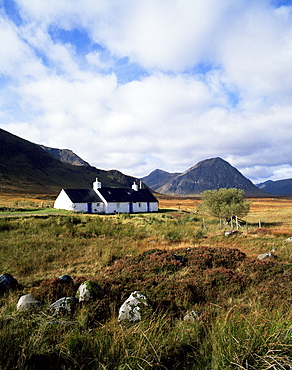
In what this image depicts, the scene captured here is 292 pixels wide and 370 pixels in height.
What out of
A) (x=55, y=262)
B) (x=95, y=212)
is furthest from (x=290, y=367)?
(x=95, y=212)

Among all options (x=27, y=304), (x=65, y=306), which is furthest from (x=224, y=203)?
(x=27, y=304)

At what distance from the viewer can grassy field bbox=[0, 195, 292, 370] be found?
2.79 meters

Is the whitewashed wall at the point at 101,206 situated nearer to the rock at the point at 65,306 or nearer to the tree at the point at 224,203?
the tree at the point at 224,203

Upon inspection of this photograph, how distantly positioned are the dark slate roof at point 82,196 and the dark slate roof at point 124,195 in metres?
1.72

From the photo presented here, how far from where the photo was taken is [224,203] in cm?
3156

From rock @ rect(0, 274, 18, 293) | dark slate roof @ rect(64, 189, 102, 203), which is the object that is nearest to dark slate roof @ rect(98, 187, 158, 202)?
dark slate roof @ rect(64, 189, 102, 203)

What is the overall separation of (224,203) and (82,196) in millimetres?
26824

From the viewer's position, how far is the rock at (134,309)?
4504 millimetres

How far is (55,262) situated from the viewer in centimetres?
1121

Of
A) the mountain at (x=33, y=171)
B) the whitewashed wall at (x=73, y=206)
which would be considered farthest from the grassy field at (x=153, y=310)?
the mountain at (x=33, y=171)

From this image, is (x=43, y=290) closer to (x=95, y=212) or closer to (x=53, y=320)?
(x=53, y=320)

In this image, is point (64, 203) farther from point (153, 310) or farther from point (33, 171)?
point (33, 171)

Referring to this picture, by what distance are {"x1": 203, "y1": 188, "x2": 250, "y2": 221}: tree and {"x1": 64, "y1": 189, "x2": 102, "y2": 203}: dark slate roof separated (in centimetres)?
2239

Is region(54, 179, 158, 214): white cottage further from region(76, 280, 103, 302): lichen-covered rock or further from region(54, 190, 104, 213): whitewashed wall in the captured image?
region(76, 280, 103, 302): lichen-covered rock
